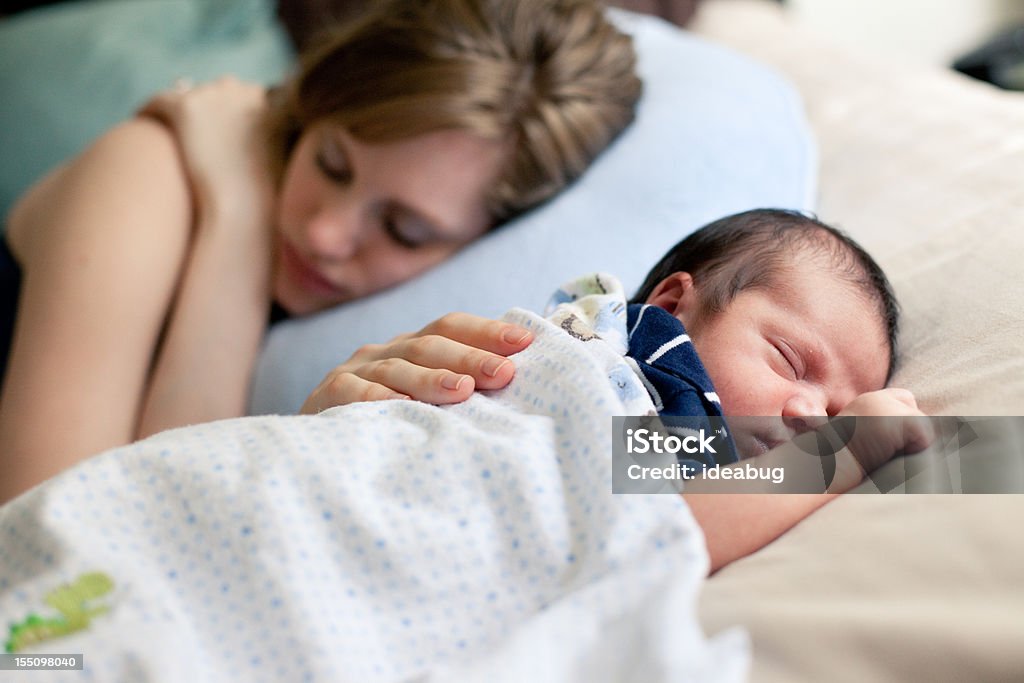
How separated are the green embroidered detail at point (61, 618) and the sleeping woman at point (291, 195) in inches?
18.9

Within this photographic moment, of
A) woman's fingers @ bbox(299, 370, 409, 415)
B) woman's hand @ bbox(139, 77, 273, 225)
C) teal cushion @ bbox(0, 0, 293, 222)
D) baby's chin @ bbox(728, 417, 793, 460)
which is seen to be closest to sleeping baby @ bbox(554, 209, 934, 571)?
baby's chin @ bbox(728, 417, 793, 460)

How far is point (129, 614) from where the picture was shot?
21.0 inches

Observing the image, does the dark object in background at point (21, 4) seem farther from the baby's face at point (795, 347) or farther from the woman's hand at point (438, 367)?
the baby's face at point (795, 347)

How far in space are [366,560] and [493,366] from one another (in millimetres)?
204

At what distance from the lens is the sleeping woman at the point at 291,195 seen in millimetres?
1055

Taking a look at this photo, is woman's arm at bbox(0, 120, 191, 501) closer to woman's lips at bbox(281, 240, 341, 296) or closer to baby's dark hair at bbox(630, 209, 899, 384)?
woman's lips at bbox(281, 240, 341, 296)

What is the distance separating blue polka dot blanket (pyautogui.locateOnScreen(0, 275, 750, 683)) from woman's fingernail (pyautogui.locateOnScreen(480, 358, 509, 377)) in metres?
0.07

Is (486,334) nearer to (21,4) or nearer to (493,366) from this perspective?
(493,366)

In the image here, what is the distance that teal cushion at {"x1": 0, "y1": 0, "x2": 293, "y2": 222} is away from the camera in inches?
62.2

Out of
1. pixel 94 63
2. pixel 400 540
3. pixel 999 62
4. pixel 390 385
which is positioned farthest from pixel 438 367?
pixel 999 62

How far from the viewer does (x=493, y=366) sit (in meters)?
0.71

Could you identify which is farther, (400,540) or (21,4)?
(21,4)

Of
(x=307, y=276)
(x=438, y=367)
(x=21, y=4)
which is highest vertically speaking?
(x=21, y=4)

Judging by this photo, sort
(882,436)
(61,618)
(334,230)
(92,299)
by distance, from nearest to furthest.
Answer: (61,618), (882,436), (92,299), (334,230)
